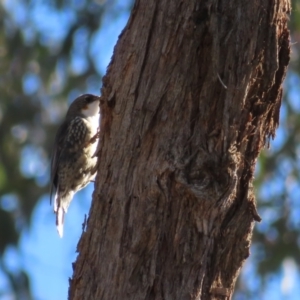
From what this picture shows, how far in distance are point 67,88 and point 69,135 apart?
6268mm

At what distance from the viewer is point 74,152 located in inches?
263

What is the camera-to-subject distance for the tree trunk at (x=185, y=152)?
361 centimetres

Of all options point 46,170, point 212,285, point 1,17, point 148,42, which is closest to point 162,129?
point 148,42

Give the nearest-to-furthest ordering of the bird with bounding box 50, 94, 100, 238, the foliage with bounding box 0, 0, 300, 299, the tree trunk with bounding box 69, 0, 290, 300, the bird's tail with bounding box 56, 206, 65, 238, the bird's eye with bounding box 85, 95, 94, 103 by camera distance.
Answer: the tree trunk with bounding box 69, 0, 290, 300 → the bird's tail with bounding box 56, 206, 65, 238 → the bird with bounding box 50, 94, 100, 238 → the bird's eye with bounding box 85, 95, 94, 103 → the foliage with bounding box 0, 0, 300, 299

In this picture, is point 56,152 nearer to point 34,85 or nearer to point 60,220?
point 60,220

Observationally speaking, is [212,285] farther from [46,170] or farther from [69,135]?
[46,170]

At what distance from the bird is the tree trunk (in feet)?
8.82

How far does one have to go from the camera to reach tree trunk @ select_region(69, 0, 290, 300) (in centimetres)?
361

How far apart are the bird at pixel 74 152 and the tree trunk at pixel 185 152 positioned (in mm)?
2690

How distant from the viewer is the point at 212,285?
3.63m

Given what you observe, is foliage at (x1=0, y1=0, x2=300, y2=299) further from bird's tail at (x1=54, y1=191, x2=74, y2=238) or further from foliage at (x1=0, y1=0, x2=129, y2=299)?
bird's tail at (x1=54, y1=191, x2=74, y2=238)

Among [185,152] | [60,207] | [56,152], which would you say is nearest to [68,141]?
[56,152]

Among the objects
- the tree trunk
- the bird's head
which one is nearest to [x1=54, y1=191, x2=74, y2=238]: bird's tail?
the bird's head

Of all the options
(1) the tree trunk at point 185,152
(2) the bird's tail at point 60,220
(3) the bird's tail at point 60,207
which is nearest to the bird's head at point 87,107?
(3) the bird's tail at point 60,207
